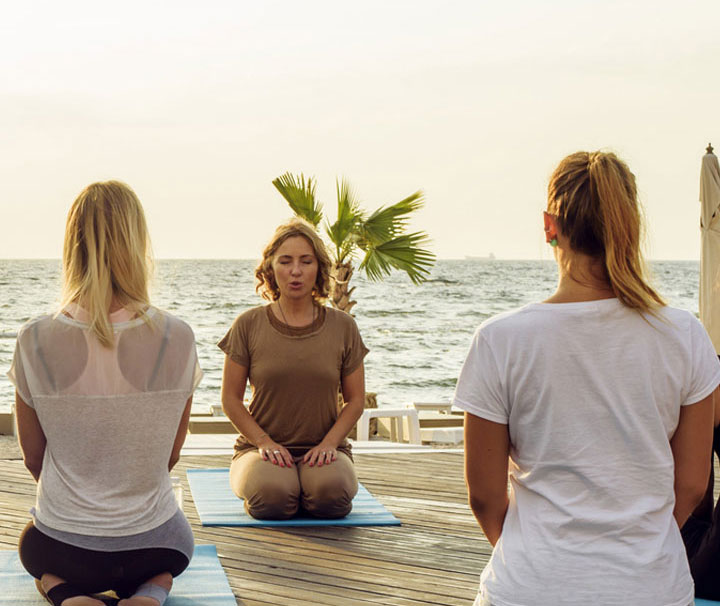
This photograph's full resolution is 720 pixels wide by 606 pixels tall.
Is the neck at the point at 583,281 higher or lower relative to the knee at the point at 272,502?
higher

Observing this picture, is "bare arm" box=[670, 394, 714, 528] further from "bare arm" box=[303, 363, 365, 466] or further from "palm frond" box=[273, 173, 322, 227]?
"palm frond" box=[273, 173, 322, 227]

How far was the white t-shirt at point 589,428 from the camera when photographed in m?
1.67

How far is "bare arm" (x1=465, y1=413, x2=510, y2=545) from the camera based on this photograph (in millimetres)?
1732

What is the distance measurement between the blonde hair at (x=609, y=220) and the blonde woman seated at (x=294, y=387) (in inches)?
93.9

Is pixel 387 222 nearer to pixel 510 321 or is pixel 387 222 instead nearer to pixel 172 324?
pixel 172 324

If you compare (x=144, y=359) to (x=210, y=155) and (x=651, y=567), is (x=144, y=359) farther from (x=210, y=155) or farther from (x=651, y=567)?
(x=210, y=155)

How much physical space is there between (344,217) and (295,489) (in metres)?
4.87

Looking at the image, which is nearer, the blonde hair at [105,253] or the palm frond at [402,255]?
the blonde hair at [105,253]

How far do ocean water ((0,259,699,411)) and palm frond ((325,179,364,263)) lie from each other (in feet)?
12.0

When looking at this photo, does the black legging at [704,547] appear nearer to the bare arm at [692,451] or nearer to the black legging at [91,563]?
the bare arm at [692,451]

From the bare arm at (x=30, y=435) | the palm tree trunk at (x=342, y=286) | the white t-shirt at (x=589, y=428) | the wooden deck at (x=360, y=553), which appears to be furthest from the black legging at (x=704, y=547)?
the palm tree trunk at (x=342, y=286)

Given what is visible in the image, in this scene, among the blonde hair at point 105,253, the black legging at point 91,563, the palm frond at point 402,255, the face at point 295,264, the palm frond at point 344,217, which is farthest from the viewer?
the palm frond at point 402,255

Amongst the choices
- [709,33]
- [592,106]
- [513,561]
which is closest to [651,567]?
[513,561]

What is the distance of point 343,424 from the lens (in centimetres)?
407
